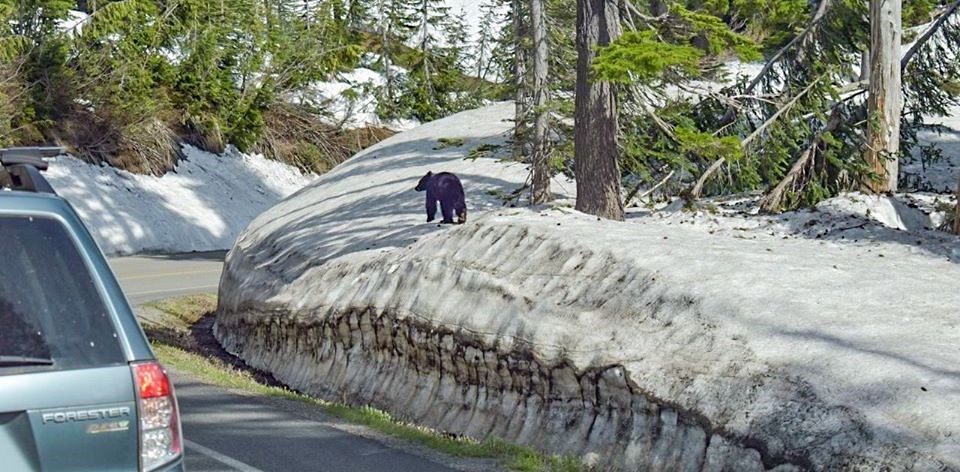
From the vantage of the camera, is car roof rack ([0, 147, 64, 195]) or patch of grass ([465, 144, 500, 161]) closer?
car roof rack ([0, 147, 64, 195])

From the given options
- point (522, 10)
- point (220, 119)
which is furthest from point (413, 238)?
point (220, 119)

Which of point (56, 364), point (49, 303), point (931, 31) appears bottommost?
point (56, 364)

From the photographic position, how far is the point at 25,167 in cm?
480

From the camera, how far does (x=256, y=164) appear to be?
47062 millimetres

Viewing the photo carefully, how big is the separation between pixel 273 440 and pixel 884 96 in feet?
44.0

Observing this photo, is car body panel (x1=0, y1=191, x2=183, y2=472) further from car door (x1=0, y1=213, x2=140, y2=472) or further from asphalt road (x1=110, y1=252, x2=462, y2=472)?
asphalt road (x1=110, y1=252, x2=462, y2=472)

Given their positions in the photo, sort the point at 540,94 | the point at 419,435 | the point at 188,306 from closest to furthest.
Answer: the point at 419,435 → the point at 540,94 → the point at 188,306

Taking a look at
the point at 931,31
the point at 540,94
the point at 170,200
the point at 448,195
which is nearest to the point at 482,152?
the point at 540,94

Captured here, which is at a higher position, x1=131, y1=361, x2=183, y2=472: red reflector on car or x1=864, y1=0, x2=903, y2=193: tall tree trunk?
x1=864, y1=0, x2=903, y2=193: tall tree trunk

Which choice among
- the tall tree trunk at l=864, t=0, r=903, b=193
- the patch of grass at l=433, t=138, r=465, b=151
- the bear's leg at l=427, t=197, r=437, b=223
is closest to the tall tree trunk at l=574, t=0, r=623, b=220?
the bear's leg at l=427, t=197, r=437, b=223

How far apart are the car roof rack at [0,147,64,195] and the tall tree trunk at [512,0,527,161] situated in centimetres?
1851

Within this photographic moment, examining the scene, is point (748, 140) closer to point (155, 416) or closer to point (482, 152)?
point (482, 152)

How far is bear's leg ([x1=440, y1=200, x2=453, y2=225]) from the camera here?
20.4 meters

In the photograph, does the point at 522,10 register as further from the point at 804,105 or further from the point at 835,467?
the point at 835,467
